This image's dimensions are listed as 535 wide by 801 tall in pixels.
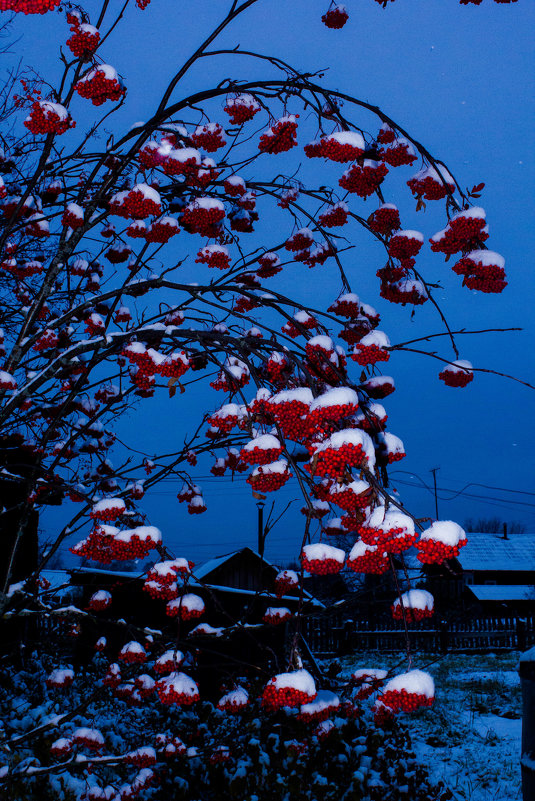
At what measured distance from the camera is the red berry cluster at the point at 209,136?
13.6 ft

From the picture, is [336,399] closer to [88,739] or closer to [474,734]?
[88,739]

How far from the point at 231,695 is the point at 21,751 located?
7.57 ft

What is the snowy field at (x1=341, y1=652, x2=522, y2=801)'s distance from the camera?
7.36m

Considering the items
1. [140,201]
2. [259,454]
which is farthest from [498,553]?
[259,454]

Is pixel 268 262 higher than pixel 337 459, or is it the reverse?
pixel 268 262

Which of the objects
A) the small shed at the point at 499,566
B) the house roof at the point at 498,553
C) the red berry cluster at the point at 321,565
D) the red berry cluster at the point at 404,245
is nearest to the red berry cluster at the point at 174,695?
the red berry cluster at the point at 321,565

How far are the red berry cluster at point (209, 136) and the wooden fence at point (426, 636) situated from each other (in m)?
16.3

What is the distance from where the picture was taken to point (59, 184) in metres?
4.62

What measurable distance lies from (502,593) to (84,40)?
3554cm

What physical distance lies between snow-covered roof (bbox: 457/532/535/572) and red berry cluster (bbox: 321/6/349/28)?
3644cm

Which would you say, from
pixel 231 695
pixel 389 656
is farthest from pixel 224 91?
pixel 389 656

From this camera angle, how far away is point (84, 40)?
353 centimetres

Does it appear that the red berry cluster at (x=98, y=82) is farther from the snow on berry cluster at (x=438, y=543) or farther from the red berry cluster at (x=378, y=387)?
the snow on berry cluster at (x=438, y=543)

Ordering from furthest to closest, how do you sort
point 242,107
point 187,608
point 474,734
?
point 474,734 → point 187,608 → point 242,107
